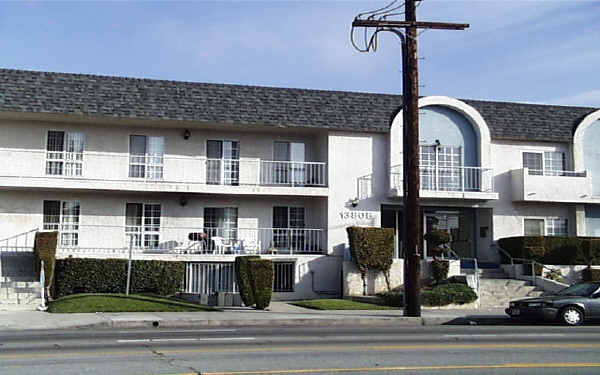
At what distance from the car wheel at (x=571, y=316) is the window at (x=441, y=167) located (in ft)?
33.8

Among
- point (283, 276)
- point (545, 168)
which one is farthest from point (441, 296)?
point (545, 168)

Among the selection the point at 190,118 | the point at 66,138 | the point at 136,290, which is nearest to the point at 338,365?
the point at 136,290

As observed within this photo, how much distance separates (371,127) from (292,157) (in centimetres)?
348

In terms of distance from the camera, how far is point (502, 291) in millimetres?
26734

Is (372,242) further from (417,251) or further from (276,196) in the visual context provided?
(417,251)

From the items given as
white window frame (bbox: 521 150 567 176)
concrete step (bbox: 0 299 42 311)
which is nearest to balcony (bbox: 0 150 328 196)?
concrete step (bbox: 0 299 42 311)

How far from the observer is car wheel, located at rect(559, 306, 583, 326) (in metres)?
19.8

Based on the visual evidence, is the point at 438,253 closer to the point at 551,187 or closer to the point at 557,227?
the point at 551,187

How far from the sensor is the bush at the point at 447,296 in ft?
80.2

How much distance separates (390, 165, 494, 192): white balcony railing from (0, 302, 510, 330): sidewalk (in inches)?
293

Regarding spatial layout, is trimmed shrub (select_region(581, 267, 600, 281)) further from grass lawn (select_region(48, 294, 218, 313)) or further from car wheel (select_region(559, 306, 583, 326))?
grass lawn (select_region(48, 294, 218, 313))

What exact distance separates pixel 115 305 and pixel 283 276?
841cm

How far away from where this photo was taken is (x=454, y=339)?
15.2m

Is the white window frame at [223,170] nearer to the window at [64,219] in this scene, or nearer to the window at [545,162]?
the window at [64,219]
